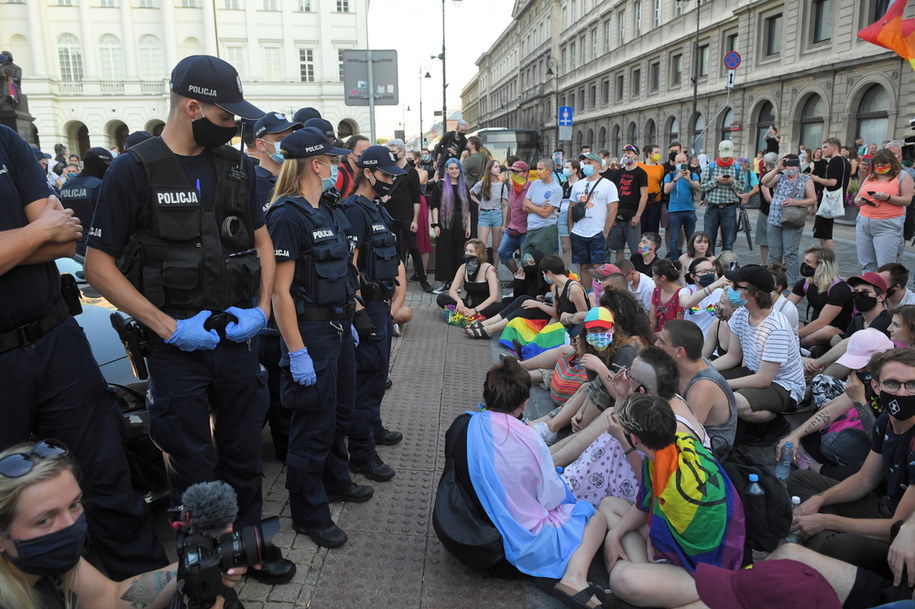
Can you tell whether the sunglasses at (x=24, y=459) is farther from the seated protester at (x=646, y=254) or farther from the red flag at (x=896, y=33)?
the red flag at (x=896, y=33)

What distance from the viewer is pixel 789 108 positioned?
27.6m

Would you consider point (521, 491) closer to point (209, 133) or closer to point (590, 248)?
point (209, 133)

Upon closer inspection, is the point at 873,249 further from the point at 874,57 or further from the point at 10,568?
the point at 874,57

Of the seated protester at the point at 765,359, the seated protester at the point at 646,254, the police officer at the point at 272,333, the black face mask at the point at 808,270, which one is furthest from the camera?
the seated protester at the point at 646,254

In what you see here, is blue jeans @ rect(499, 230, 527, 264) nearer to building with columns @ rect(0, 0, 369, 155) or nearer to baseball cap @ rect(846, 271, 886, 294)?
baseball cap @ rect(846, 271, 886, 294)

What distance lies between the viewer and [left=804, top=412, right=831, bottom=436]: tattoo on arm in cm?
423

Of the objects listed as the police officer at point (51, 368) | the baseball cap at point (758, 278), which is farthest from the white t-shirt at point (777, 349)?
the police officer at point (51, 368)

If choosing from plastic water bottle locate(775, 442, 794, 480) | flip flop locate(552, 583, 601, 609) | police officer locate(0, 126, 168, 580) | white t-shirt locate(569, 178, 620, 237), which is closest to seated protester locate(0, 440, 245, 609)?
police officer locate(0, 126, 168, 580)

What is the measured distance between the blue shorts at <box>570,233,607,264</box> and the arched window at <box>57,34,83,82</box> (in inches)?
2055

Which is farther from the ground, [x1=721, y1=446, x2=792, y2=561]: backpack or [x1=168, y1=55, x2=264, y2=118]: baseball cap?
[x1=168, y1=55, x2=264, y2=118]: baseball cap

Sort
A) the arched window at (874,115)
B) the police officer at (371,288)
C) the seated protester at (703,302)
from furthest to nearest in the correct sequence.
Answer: the arched window at (874,115) → the seated protester at (703,302) → the police officer at (371,288)

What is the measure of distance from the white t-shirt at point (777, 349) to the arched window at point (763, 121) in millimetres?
28300

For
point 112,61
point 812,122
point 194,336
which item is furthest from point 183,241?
point 112,61

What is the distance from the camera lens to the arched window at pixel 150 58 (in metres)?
48.9
